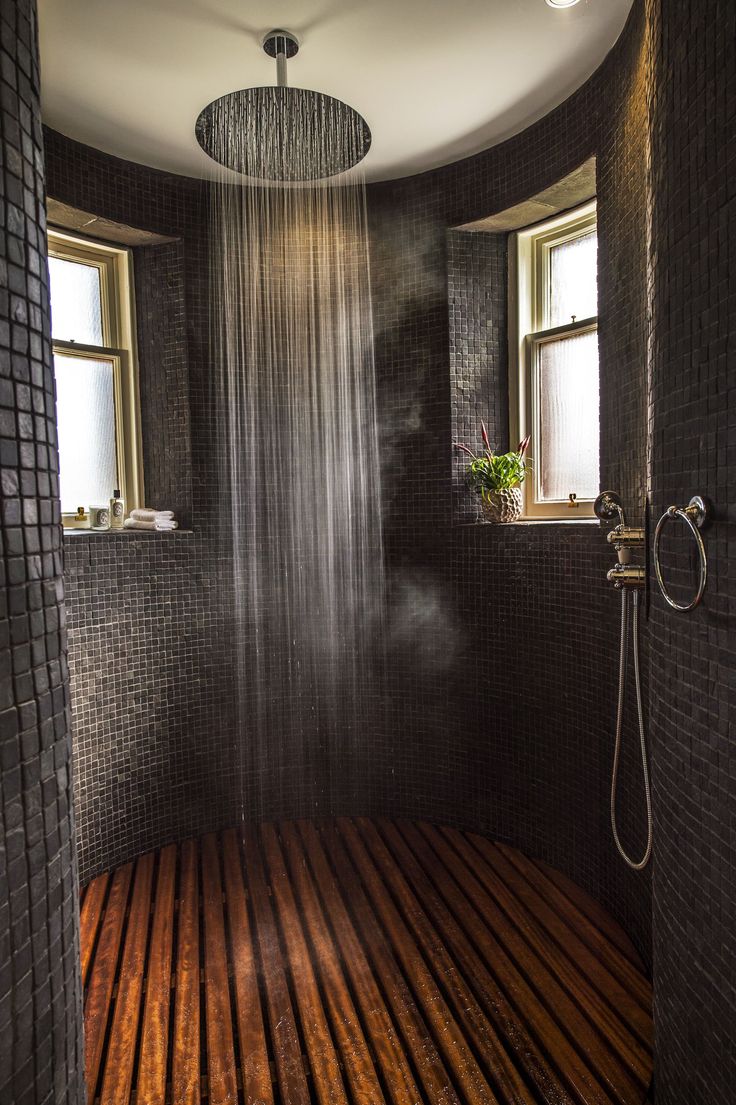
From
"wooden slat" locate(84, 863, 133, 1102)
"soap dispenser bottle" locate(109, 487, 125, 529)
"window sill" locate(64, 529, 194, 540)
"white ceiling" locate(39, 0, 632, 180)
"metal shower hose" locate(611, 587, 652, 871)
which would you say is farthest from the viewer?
"soap dispenser bottle" locate(109, 487, 125, 529)

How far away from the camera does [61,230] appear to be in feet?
9.53

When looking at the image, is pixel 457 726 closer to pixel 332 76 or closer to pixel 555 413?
pixel 555 413

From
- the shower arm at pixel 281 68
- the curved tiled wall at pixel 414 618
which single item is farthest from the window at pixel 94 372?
the shower arm at pixel 281 68

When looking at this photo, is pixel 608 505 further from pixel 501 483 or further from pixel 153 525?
pixel 153 525

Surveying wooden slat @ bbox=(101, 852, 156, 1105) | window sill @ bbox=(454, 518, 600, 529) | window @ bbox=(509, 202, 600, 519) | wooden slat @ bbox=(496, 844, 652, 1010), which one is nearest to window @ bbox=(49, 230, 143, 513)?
window sill @ bbox=(454, 518, 600, 529)

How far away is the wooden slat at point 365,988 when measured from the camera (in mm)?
1742

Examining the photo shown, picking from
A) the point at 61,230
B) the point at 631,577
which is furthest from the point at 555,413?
the point at 61,230

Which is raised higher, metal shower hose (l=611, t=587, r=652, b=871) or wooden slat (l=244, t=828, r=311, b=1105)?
metal shower hose (l=611, t=587, r=652, b=871)

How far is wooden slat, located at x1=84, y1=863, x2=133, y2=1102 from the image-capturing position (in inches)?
72.4

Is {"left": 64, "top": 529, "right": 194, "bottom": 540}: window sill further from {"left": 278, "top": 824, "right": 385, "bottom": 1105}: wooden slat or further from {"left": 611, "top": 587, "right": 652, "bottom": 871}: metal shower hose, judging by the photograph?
{"left": 611, "top": 587, "right": 652, "bottom": 871}: metal shower hose

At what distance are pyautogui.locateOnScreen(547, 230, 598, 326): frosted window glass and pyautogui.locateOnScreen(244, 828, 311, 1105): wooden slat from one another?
2551mm

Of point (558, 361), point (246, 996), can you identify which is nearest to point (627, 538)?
point (558, 361)

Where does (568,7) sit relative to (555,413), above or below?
above

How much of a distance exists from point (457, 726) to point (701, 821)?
1.87 metres
